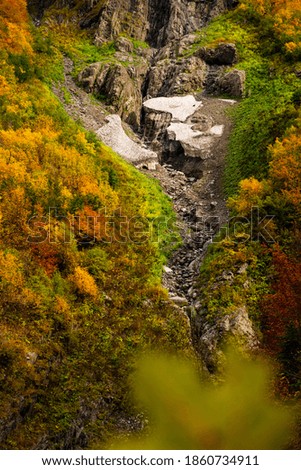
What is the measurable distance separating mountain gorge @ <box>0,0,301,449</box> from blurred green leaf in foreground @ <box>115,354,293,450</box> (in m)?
0.15

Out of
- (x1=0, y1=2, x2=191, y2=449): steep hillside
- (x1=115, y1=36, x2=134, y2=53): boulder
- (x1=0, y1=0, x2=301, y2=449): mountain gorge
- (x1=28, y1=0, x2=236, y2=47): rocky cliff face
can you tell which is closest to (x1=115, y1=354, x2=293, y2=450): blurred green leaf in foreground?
(x1=0, y1=0, x2=301, y2=449): mountain gorge

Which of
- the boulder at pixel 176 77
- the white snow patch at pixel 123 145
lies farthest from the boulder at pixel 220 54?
the white snow patch at pixel 123 145

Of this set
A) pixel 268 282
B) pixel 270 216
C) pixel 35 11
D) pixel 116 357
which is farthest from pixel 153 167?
pixel 35 11

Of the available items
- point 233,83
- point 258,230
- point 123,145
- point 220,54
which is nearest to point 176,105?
point 233,83

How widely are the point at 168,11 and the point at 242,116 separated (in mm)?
29567

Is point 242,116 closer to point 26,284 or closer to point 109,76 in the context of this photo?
point 109,76

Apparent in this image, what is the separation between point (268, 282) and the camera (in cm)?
1944

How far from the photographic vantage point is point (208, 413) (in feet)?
15.4

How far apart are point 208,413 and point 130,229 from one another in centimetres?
2023

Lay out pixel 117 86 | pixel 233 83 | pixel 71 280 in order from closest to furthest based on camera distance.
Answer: pixel 71 280
pixel 117 86
pixel 233 83

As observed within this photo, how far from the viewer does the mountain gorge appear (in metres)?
14.4

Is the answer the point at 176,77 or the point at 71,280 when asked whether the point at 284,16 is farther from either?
the point at 71,280

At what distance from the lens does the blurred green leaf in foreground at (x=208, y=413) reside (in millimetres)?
4562

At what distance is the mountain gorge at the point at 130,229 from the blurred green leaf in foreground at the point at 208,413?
148 millimetres
